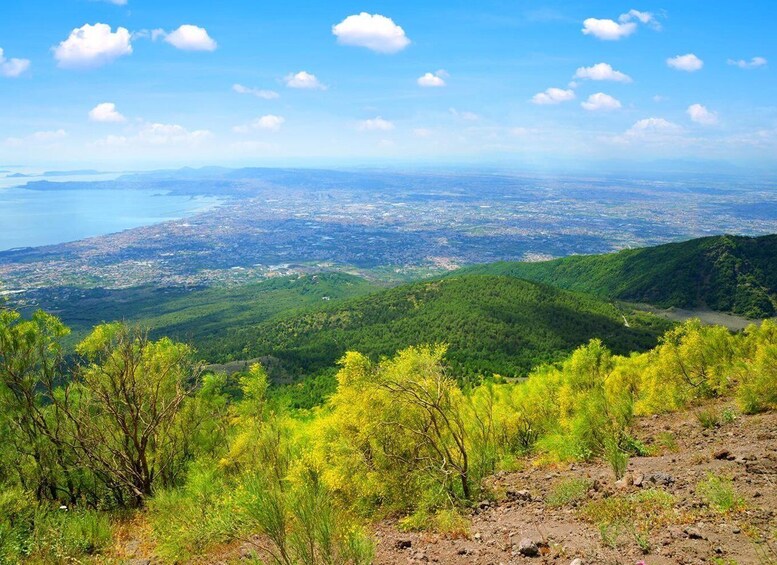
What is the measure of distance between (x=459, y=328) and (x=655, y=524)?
70.3 meters

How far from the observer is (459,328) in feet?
256

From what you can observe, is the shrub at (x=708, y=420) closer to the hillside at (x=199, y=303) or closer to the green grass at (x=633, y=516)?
the green grass at (x=633, y=516)

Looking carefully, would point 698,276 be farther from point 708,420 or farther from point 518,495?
point 518,495

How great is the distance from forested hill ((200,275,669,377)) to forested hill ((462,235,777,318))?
21.5 m

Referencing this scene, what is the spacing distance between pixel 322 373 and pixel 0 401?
5330cm

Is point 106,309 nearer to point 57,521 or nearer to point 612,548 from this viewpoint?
point 57,521

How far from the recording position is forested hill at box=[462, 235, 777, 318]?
95.8m

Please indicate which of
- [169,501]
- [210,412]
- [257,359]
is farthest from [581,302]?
[169,501]

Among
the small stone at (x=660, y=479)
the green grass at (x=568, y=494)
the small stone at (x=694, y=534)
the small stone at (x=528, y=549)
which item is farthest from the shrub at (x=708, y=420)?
the small stone at (x=528, y=549)

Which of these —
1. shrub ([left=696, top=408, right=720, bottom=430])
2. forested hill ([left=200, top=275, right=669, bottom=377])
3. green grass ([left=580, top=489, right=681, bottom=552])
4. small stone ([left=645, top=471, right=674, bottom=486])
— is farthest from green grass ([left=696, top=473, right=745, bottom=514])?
forested hill ([left=200, top=275, right=669, bottom=377])

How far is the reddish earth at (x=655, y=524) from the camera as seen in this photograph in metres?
7.36

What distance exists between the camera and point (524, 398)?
26.7m

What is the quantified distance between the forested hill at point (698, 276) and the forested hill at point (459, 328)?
2149 centimetres

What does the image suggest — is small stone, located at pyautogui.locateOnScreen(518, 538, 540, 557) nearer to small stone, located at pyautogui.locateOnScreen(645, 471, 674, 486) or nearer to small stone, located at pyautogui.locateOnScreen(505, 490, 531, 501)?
small stone, located at pyautogui.locateOnScreen(505, 490, 531, 501)
